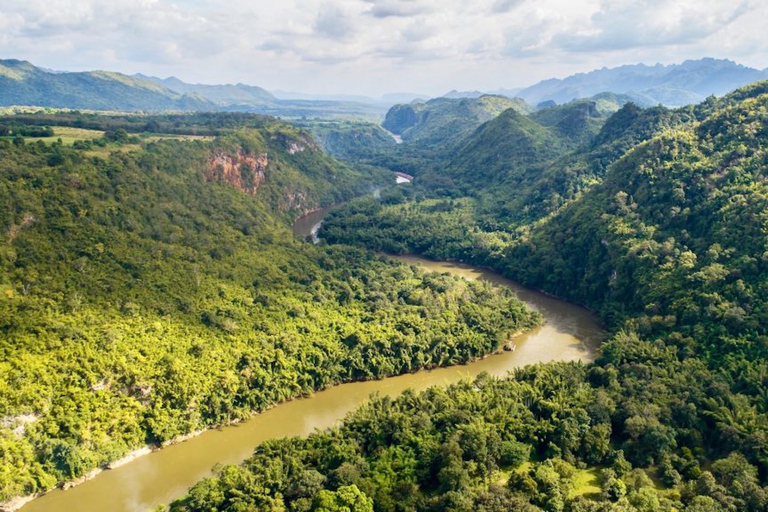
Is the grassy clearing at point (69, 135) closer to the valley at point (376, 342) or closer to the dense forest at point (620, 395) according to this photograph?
the valley at point (376, 342)

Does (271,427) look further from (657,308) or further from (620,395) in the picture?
(657,308)

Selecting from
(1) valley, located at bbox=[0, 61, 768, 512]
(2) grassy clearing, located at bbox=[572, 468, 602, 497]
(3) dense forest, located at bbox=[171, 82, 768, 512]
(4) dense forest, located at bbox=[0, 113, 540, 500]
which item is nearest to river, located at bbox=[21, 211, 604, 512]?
(1) valley, located at bbox=[0, 61, 768, 512]

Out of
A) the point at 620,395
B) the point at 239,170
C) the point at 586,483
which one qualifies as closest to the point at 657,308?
the point at 620,395

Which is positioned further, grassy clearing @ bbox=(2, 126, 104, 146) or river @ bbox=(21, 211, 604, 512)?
grassy clearing @ bbox=(2, 126, 104, 146)

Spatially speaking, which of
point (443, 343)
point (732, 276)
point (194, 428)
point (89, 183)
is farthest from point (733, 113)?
point (89, 183)

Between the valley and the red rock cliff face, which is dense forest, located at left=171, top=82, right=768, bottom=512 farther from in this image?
the red rock cliff face

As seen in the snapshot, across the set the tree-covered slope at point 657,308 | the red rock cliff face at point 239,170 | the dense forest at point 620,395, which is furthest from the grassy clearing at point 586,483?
the red rock cliff face at point 239,170
